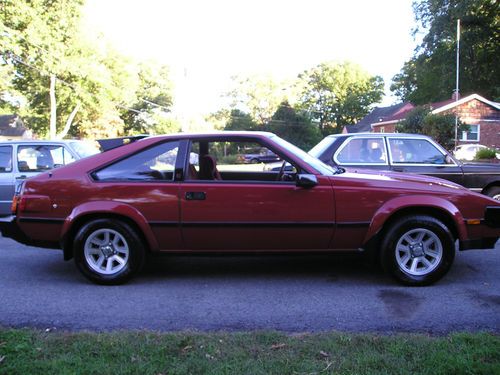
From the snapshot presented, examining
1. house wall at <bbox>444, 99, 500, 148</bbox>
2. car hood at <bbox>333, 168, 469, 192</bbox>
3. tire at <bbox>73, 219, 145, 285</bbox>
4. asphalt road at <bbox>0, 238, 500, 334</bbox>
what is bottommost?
asphalt road at <bbox>0, 238, 500, 334</bbox>

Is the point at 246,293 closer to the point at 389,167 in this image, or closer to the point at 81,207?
the point at 81,207

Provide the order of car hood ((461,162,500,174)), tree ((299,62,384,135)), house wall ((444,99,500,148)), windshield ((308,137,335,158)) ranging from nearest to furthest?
windshield ((308,137,335,158)) → car hood ((461,162,500,174)) → house wall ((444,99,500,148)) → tree ((299,62,384,135))

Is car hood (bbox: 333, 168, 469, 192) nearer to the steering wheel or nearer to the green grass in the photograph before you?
the steering wheel

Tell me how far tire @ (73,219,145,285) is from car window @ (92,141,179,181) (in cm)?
49

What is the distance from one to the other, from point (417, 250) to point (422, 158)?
3.58m

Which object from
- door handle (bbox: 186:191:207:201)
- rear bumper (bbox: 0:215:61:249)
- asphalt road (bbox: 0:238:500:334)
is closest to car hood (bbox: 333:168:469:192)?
asphalt road (bbox: 0:238:500:334)

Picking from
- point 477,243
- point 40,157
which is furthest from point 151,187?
point 40,157

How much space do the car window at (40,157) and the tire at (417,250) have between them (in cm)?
636

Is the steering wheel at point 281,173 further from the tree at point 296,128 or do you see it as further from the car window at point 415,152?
the tree at point 296,128

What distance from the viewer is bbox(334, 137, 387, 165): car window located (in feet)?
25.8

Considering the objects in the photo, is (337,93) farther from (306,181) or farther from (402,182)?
(306,181)

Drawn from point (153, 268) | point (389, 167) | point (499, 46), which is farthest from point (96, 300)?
point (499, 46)

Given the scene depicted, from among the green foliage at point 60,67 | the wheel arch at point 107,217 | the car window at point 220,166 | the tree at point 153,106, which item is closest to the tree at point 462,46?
the green foliage at point 60,67

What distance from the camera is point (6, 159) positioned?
29.1ft
